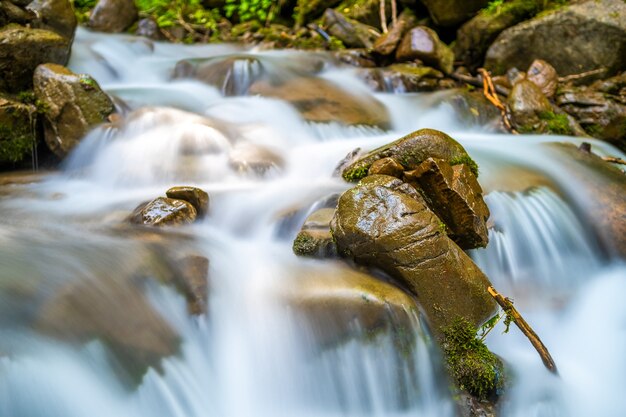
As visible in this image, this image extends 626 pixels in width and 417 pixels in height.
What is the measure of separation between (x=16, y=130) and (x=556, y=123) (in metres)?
6.88

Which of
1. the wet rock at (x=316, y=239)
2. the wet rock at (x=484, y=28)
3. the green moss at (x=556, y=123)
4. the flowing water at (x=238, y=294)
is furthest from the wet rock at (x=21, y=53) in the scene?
the wet rock at (x=484, y=28)

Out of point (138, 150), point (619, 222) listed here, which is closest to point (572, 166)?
point (619, 222)

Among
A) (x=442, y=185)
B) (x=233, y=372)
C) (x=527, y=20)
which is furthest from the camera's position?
(x=527, y=20)

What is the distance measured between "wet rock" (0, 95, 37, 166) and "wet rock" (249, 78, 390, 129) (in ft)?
9.69

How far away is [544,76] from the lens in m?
8.14

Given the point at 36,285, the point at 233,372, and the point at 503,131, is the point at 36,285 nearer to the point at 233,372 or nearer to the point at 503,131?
the point at 233,372

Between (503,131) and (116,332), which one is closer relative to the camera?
(116,332)

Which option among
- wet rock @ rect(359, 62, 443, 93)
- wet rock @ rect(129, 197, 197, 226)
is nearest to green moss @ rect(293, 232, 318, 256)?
wet rock @ rect(129, 197, 197, 226)

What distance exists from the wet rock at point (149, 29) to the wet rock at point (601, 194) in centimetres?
888

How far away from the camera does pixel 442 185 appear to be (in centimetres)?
361

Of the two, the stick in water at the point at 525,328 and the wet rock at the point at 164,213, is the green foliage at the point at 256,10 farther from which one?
the stick in water at the point at 525,328

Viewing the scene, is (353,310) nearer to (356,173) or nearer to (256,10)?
(356,173)

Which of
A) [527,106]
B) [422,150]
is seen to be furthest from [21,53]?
[527,106]

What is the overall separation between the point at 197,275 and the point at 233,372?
69 centimetres
